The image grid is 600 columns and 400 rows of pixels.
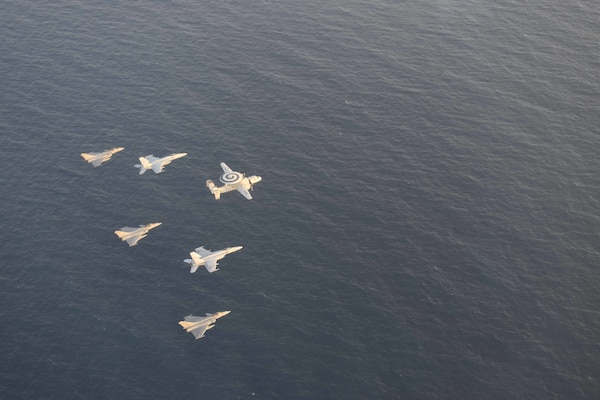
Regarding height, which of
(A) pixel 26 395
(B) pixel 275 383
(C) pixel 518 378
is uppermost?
(C) pixel 518 378

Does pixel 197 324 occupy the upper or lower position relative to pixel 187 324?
upper

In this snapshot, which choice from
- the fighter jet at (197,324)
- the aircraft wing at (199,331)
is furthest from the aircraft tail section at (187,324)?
the aircraft wing at (199,331)

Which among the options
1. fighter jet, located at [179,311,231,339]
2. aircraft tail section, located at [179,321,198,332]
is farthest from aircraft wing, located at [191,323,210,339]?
aircraft tail section, located at [179,321,198,332]

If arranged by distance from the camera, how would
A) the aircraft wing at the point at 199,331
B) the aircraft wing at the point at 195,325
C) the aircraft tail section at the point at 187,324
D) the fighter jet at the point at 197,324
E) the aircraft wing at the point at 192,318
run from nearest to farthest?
the aircraft tail section at the point at 187,324 → the aircraft wing at the point at 195,325 → the fighter jet at the point at 197,324 → the aircraft wing at the point at 199,331 → the aircraft wing at the point at 192,318

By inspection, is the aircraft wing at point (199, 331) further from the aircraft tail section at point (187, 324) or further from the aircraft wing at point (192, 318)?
the aircraft wing at point (192, 318)

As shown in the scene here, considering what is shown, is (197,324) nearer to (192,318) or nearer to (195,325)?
(195,325)

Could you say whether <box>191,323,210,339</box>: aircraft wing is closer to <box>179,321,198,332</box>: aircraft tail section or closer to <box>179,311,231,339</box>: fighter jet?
<box>179,311,231,339</box>: fighter jet

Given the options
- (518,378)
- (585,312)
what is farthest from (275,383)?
(585,312)

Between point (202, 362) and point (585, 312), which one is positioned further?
point (585, 312)

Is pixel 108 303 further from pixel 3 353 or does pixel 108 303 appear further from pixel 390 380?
pixel 390 380

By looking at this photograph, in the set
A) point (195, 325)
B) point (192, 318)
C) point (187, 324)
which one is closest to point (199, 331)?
point (195, 325)

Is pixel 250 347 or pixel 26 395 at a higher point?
pixel 250 347
